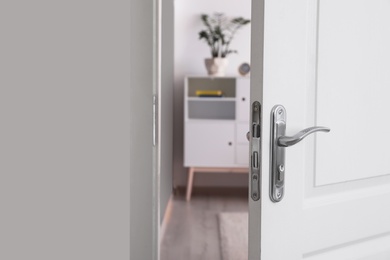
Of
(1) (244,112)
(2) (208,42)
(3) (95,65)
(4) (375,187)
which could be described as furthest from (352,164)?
(2) (208,42)

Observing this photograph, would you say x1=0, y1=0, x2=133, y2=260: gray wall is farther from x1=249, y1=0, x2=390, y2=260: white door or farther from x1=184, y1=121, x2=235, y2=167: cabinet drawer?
x1=184, y1=121, x2=235, y2=167: cabinet drawer

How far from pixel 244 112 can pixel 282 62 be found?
9.93 feet

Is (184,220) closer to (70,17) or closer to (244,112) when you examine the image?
(244,112)

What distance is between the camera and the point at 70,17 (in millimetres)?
1406

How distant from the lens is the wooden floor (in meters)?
2.53

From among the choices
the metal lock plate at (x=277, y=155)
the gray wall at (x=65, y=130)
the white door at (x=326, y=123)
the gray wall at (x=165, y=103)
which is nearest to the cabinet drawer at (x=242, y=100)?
the gray wall at (x=165, y=103)

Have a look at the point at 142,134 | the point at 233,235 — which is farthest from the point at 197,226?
the point at 142,134

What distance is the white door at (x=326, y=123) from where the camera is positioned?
77 cm

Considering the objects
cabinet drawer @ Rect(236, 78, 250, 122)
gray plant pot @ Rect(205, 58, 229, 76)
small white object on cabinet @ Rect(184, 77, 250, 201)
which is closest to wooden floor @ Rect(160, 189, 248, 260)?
small white object on cabinet @ Rect(184, 77, 250, 201)

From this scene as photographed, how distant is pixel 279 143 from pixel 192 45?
3.52m

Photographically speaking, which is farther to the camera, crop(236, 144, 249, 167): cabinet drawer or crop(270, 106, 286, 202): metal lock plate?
crop(236, 144, 249, 167): cabinet drawer

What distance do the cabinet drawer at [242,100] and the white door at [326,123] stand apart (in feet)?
9.18

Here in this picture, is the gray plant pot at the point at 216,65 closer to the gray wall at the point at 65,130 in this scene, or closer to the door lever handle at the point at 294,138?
the gray wall at the point at 65,130

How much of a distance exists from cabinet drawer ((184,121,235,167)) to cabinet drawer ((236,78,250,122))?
98 millimetres
